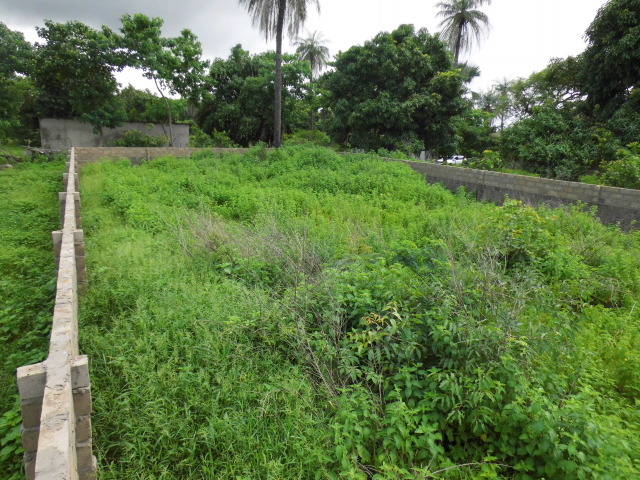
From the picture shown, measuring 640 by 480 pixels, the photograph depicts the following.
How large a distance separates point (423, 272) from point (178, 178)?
7.46 meters

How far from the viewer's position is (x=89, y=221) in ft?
21.2

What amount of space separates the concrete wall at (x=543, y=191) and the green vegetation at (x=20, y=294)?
9054mm

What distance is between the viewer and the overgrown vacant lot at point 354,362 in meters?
2.33

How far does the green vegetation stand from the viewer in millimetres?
2463

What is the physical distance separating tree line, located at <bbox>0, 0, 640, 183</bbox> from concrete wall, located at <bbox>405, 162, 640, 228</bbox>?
1.88 metres

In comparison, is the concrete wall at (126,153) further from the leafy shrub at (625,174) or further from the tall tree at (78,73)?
the leafy shrub at (625,174)

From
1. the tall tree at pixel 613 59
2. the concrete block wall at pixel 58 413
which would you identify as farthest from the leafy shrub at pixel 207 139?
the concrete block wall at pixel 58 413

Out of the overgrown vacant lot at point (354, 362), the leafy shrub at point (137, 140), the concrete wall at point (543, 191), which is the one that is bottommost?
the overgrown vacant lot at point (354, 362)

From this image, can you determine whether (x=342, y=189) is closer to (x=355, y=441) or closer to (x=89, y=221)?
(x=89, y=221)

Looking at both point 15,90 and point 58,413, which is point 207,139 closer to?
point 15,90

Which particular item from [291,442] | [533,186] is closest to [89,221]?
[291,442]

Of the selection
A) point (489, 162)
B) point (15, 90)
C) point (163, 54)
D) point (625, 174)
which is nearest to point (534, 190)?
point (625, 174)

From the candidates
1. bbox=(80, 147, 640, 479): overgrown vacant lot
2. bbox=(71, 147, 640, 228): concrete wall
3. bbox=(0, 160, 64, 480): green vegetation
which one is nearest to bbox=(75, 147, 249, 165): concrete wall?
bbox=(71, 147, 640, 228): concrete wall

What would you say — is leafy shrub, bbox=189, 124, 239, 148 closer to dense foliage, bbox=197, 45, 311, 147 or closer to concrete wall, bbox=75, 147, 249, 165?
dense foliage, bbox=197, 45, 311, 147
